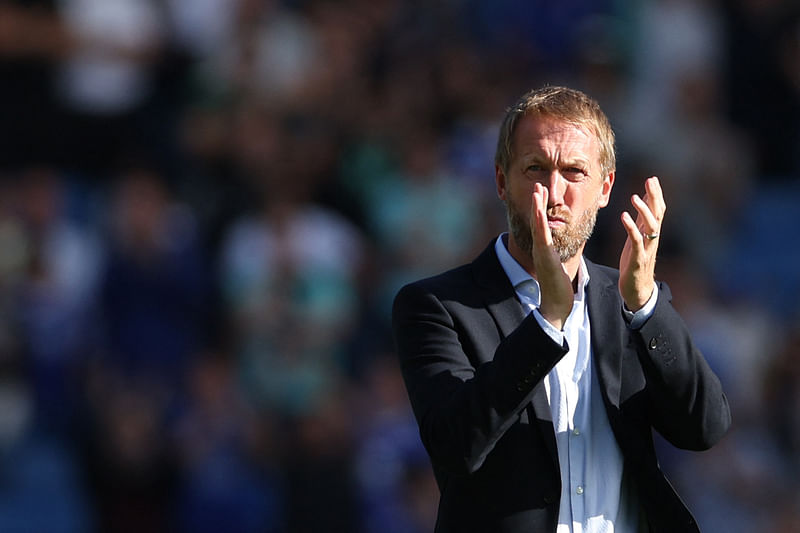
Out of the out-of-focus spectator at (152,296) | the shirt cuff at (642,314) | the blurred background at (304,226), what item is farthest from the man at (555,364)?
the out-of-focus spectator at (152,296)

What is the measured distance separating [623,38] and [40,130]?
400 centimetres

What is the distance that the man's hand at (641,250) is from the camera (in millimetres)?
2787

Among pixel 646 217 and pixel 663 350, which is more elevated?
pixel 646 217

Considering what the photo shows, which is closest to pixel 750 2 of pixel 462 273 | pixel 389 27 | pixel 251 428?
pixel 389 27

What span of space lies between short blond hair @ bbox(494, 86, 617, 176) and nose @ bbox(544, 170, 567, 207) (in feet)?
0.40

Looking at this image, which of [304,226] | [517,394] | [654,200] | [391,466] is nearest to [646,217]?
[654,200]

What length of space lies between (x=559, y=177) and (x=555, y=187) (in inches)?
1.0

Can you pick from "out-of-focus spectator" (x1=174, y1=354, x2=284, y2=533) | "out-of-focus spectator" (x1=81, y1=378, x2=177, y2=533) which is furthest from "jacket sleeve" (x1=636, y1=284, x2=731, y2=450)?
"out-of-focus spectator" (x1=81, y1=378, x2=177, y2=533)

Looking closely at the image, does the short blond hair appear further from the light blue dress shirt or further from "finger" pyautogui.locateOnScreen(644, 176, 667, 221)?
the light blue dress shirt

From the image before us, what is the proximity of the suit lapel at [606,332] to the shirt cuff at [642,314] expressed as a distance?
0.46 ft

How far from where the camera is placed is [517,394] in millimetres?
2723

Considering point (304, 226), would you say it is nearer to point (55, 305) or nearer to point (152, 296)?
point (152, 296)

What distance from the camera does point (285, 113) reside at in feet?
29.2

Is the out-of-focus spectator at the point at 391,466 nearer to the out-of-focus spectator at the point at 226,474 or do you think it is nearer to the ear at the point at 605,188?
the out-of-focus spectator at the point at 226,474
